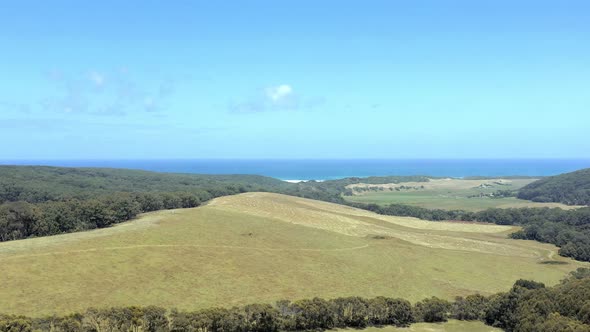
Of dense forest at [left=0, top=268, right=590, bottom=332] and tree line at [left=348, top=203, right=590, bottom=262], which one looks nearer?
dense forest at [left=0, top=268, right=590, bottom=332]

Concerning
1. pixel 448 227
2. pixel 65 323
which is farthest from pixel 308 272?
pixel 448 227

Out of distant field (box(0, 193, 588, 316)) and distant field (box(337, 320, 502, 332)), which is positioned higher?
distant field (box(0, 193, 588, 316))

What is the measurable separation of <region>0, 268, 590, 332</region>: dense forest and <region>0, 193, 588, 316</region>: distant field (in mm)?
6576

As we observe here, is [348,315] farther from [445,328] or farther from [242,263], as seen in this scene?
[242,263]

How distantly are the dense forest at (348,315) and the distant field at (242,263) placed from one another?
6.58 m

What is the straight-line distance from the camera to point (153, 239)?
94062mm

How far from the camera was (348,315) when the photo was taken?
224 feet

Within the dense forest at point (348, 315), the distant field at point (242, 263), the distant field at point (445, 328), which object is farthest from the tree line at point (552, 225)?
the distant field at point (445, 328)

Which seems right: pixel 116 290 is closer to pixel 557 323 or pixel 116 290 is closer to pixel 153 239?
pixel 153 239

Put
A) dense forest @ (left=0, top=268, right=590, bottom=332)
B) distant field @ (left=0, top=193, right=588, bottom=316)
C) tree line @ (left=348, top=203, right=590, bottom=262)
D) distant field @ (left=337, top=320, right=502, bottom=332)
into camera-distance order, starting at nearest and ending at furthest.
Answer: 1. dense forest @ (left=0, top=268, right=590, bottom=332)
2. distant field @ (left=337, top=320, right=502, bottom=332)
3. distant field @ (left=0, top=193, right=588, bottom=316)
4. tree line @ (left=348, top=203, right=590, bottom=262)

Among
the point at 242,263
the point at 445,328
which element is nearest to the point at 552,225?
the point at 445,328

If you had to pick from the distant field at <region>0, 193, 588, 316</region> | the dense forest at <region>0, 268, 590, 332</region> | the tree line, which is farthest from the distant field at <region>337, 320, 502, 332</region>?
the tree line

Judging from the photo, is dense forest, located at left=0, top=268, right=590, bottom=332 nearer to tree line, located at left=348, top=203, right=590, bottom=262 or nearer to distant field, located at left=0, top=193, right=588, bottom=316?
distant field, located at left=0, top=193, right=588, bottom=316

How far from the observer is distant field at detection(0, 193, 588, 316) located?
68.2 metres
